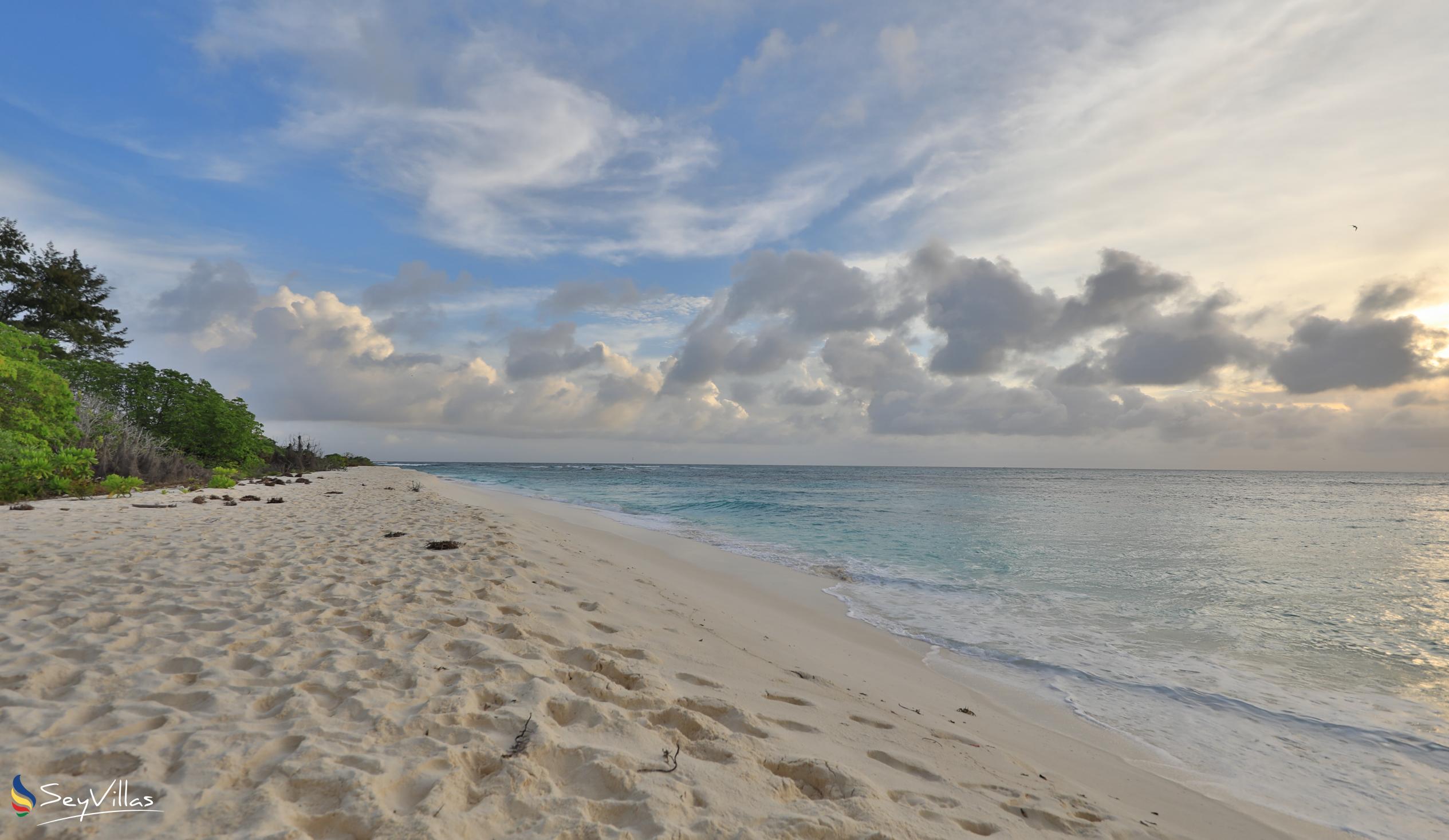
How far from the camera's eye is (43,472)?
12.6 meters

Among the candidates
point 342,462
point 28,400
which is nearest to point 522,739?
point 28,400

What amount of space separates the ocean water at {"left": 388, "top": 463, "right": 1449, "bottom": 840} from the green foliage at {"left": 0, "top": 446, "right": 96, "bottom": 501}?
47.4 ft

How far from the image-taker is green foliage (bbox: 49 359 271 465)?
76.5ft

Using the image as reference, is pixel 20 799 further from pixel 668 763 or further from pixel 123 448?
pixel 123 448

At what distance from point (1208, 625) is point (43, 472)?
73.5 ft

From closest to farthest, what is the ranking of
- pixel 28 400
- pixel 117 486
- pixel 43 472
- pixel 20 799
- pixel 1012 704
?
1. pixel 20 799
2. pixel 1012 704
3. pixel 43 472
4. pixel 28 400
5. pixel 117 486

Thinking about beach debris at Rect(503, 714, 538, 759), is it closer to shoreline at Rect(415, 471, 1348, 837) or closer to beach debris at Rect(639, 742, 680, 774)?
beach debris at Rect(639, 742, 680, 774)

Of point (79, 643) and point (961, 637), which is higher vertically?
point (79, 643)

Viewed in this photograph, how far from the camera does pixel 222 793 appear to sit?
2.37 m

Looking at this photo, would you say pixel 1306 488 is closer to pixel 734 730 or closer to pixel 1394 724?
pixel 1394 724

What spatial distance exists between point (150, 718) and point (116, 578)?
13.6 ft

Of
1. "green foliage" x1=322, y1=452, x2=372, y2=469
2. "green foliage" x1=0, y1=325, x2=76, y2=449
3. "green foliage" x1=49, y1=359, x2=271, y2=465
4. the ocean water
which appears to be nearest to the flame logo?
the ocean water

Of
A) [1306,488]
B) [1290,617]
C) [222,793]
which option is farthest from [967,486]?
[222,793]

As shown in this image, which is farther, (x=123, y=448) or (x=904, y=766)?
(x=123, y=448)
